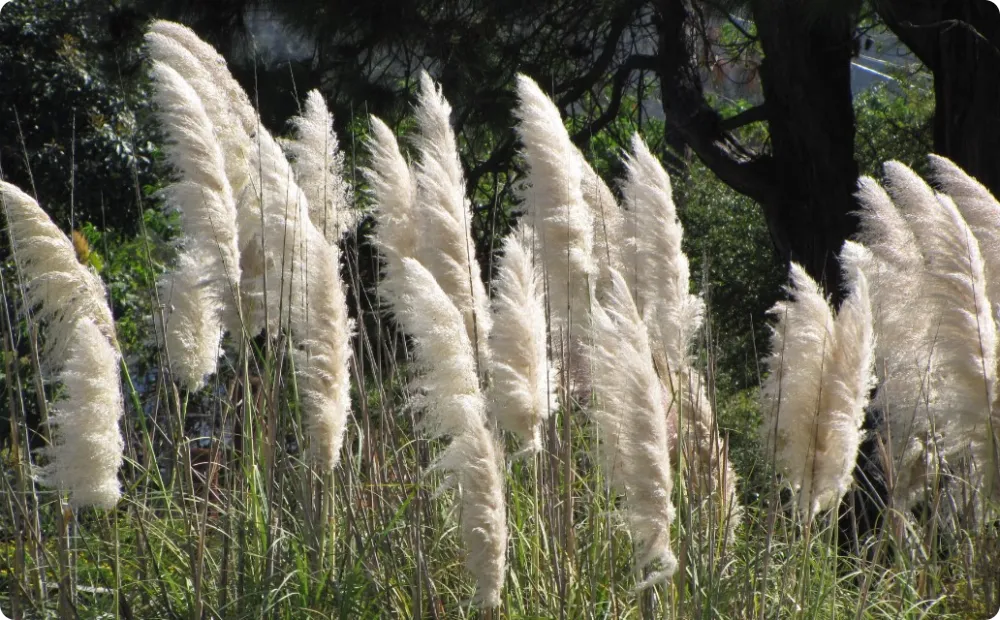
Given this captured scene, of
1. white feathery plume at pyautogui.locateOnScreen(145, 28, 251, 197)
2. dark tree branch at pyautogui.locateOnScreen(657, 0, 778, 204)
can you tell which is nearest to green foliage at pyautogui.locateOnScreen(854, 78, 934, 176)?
dark tree branch at pyautogui.locateOnScreen(657, 0, 778, 204)

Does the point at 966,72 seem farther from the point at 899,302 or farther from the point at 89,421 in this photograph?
the point at 89,421

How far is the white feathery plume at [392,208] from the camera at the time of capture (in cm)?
290

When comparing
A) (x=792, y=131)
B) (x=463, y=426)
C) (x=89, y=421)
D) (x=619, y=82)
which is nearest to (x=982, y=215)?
(x=463, y=426)

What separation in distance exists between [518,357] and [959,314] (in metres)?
1.11

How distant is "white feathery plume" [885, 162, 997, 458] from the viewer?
2656 millimetres

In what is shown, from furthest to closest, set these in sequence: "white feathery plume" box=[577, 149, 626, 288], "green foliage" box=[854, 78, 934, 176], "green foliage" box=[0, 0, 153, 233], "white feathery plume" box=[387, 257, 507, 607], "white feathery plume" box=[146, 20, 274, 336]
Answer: "green foliage" box=[854, 78, 934, 176] < "green foliage" box=[0, 0, 153, 233] < "white feathery plume" box=[577, 149, 626, 288] < "white feathery plume" box=[146, 20, 274, 336] < "white feathery plume" box=[387, 257, 507, 607]

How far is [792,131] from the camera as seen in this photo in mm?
6426

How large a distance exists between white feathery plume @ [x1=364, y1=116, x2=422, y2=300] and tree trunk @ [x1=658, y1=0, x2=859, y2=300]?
3605 mm

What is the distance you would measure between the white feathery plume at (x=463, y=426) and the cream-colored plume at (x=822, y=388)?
68 centimetres

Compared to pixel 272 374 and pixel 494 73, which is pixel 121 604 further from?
pixel 494 73

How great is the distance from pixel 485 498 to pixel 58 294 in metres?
1.11

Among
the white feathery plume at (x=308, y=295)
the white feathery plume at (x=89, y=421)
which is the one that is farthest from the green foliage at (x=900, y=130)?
the white feathery plume at (x=89, y=421)

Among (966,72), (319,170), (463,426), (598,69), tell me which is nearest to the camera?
(463,426)

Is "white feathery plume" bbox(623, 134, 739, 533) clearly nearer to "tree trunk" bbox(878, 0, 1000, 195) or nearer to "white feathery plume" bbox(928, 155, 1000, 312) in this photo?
"white feathery plume" bbox(928, 155, 1000, 312)
